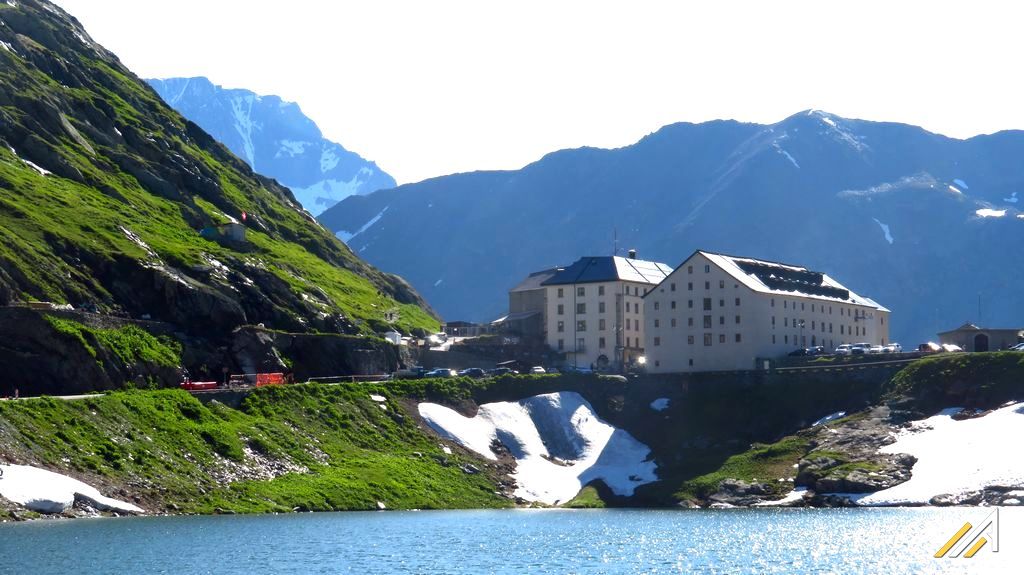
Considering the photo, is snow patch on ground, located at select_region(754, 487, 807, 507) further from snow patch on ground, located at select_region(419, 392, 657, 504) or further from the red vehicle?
the red vehicle

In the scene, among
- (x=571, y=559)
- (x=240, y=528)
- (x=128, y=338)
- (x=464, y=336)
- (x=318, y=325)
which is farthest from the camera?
(x=464, y=336)

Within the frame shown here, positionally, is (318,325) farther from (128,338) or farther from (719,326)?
(719,326)

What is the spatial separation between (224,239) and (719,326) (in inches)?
2612

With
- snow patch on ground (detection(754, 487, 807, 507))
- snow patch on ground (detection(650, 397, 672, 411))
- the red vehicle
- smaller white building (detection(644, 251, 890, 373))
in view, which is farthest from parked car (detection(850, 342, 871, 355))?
the red vehicle

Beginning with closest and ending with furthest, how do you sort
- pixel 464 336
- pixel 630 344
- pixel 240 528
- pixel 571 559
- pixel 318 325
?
pixel 571 559 < pixel 240 528 < pixel 318 325 < pixel 630 344 < pixel 464 336

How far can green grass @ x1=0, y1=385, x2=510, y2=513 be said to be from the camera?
102 metres

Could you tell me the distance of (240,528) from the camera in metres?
91.9

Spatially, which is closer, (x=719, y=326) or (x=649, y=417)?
(x=649, y=417)

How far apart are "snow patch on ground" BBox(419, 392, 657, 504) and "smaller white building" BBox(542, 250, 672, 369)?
26786 millimetres

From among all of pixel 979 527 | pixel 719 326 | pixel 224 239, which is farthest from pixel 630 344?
pixel 979 527

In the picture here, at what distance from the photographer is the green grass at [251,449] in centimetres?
10212

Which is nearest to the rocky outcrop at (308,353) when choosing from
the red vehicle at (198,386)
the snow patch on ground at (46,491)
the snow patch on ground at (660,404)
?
the red vehicle at (198,386)

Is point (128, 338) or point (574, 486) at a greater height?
point (128, 338)

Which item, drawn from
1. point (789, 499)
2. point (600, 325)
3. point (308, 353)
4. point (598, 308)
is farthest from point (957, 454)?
point (308, 353)
